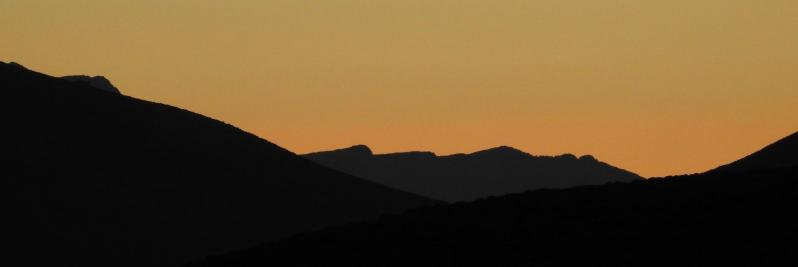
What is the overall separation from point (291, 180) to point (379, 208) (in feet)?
44.9

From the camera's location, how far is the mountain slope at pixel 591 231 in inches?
2088

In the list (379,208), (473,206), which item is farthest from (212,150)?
(473,206)

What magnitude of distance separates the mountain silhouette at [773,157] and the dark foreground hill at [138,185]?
1663 inches

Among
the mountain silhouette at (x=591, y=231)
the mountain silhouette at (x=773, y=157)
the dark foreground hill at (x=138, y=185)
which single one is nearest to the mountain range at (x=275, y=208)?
A: the mountain silhouette at (x=591, y=231)

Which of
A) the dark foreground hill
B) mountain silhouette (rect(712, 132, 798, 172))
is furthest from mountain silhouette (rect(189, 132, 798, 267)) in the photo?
the dark foreground hill

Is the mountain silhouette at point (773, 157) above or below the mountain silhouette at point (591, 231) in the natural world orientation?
above

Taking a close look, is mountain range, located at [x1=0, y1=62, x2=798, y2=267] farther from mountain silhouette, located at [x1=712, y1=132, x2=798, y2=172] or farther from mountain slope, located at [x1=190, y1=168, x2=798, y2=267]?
mountain silhouette, located at [x1=712, y1=132, x2=798, y2=172]

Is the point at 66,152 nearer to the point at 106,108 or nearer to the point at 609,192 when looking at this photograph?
Answer: the point at 106,108

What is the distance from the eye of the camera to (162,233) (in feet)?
490

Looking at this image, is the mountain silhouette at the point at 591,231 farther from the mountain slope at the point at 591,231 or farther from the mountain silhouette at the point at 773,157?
the mountain silhouette at the point at 773,157

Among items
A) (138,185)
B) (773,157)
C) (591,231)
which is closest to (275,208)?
(138,185)

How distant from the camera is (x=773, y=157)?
468ft

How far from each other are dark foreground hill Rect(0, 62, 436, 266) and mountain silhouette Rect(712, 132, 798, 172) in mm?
42238

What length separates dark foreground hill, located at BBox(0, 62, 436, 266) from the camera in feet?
474
